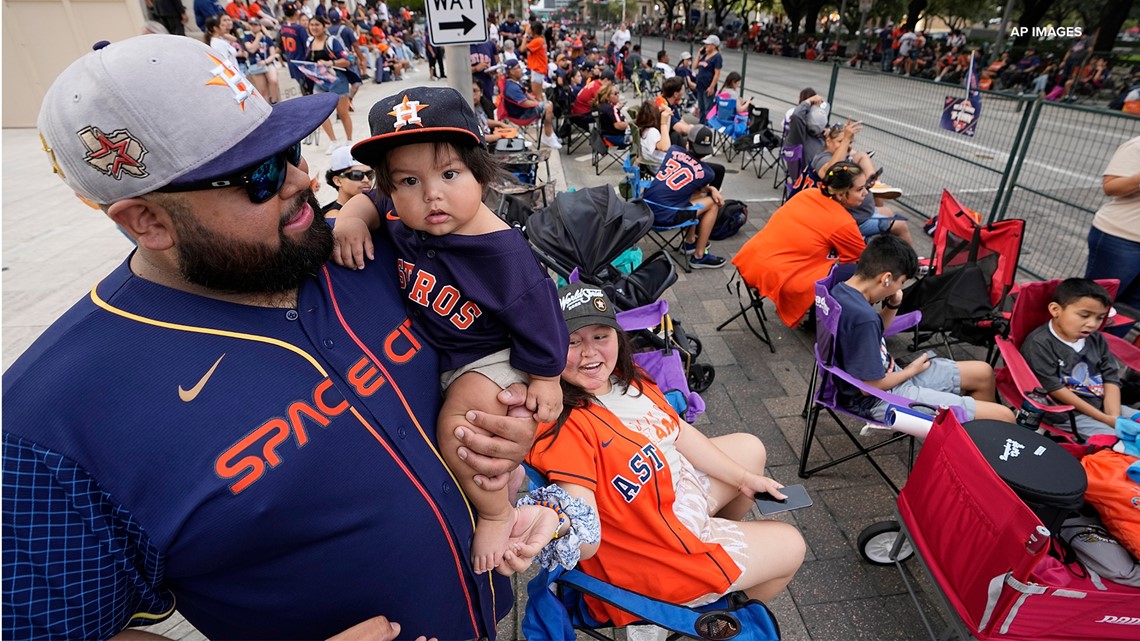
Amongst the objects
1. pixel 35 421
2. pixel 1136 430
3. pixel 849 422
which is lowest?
pixel 849 422

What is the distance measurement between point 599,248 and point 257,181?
2.87 m

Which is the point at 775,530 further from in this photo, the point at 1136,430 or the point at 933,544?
the point at 1136,430

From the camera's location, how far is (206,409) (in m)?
1.05

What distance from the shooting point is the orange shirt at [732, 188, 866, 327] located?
14.1 feet

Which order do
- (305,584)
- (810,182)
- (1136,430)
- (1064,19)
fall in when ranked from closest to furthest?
1. (305,584)
2. (1136,430)
3. (810,182)
4. (1064,19)

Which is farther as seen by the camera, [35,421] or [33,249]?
[33,249]

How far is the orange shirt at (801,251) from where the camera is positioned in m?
4.30

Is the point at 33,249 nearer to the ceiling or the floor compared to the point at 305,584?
nearer to the floor

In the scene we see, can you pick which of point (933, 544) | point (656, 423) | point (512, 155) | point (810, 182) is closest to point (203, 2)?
point (512, 155)

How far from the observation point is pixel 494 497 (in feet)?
4.95

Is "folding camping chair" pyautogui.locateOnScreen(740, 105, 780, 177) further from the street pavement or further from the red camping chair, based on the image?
the red camping chair

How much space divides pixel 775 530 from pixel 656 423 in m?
0.65

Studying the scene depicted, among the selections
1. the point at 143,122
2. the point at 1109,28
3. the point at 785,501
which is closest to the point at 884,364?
the point at 785,501

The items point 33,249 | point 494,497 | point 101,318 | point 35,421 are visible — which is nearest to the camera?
point 35,421
